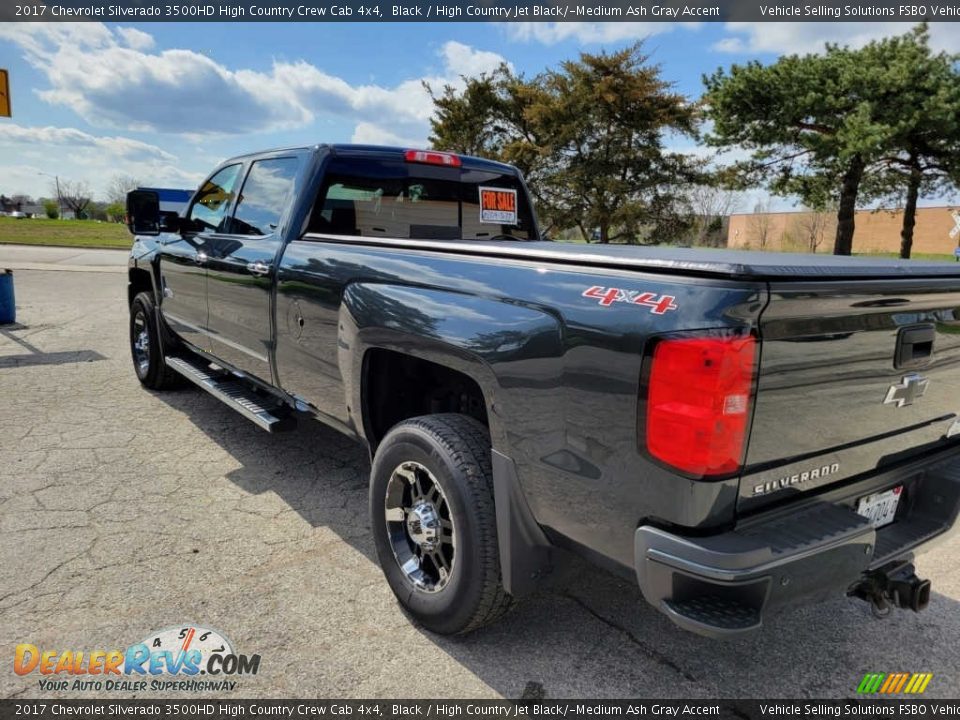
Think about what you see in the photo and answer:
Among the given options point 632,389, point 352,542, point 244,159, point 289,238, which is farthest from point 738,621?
point 244,159

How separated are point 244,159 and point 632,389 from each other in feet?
11.3

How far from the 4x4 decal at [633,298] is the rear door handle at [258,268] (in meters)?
2.18

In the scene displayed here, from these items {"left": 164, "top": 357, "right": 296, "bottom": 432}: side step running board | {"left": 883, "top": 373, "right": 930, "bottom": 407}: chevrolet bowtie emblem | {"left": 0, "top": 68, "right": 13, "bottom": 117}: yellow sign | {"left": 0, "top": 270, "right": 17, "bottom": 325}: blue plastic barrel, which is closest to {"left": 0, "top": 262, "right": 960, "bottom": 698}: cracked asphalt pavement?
{"left": 164, "top": 357, "right": 296, "bottom": 432}: side step running board

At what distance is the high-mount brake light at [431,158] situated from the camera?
149 inches

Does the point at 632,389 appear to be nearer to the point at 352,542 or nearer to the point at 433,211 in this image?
the point at 352,542

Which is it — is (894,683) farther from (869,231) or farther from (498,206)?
(869,231)

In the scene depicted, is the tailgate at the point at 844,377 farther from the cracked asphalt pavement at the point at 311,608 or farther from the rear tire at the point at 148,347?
the rear tire at the point at 148,347

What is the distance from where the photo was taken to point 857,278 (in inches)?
69.5

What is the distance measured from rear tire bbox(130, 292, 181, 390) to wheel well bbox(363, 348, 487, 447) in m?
3.46

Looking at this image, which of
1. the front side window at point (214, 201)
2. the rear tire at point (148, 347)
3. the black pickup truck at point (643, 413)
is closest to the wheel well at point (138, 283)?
the rear tire at point (148, 347)

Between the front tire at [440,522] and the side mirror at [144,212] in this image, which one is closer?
the front tire at [440,522]

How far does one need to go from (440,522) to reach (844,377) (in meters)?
1.45

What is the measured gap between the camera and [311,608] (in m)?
2.68

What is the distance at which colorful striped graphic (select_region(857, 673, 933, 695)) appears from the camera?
2293 mm
